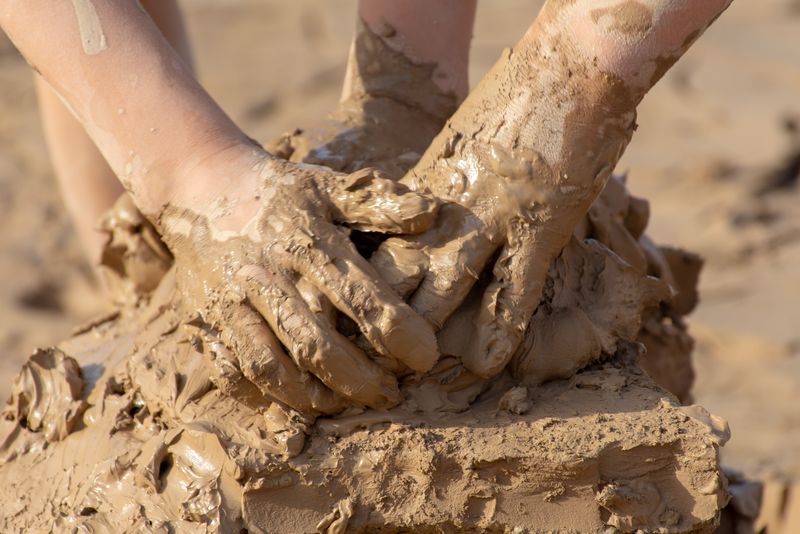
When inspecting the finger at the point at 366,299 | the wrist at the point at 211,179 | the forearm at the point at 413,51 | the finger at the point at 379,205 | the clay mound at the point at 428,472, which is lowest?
the clay mound at the point at 428,472

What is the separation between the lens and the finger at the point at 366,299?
1420 mm

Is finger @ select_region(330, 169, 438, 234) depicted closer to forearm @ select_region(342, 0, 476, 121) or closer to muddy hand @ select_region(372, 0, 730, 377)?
muddy hand @ select_region(372, 0, 730, 377)

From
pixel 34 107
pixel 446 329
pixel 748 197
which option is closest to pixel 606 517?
pixel 446 329

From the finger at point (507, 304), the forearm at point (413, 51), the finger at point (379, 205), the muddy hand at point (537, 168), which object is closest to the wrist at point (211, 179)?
the finger at point (379, 205)

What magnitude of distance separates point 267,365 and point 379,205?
0.95 ft

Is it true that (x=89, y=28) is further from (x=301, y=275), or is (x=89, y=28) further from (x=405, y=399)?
(x=405, y=399)

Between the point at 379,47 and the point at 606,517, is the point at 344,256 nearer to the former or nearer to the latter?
the point at 606,517

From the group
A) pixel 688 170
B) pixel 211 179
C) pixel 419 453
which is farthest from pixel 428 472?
pixel 688 170

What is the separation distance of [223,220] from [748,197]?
2.86m

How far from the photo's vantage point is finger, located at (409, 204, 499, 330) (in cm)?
148

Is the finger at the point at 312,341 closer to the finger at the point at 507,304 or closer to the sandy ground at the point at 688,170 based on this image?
the finger at the point at 507,304

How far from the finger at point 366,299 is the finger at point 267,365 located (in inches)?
4.0

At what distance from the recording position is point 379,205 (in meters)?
1.50

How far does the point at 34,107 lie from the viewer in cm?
529
